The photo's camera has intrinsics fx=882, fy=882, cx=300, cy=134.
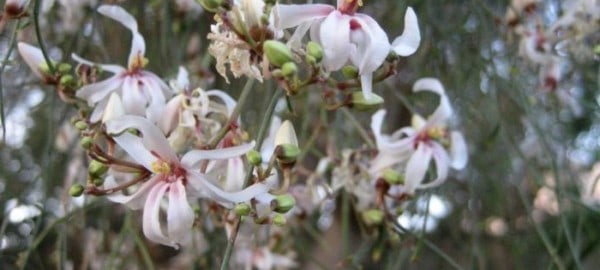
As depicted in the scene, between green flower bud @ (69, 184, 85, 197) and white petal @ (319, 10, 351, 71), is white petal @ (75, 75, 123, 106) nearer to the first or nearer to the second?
green flower bud @ (69, 184, 85, 197)

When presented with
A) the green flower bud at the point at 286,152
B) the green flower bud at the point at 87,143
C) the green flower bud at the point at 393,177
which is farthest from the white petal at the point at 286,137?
the green flower bud at the point at 393,177

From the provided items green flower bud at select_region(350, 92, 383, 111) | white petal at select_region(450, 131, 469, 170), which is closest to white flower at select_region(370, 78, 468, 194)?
white petal at select_region(450, 131, 469, 170)

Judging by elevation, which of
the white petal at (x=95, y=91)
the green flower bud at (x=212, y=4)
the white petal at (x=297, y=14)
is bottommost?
the white petal at (x=95, y=91)

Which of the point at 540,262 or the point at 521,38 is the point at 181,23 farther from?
the point at 540,262

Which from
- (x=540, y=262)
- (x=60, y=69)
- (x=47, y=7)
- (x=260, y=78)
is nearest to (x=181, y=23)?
(x=47, y=7)

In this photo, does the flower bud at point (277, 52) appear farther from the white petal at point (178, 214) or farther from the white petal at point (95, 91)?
the white petal at point (95, 91)

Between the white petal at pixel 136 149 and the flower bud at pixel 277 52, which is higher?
the flower bud at pixel 277 52
